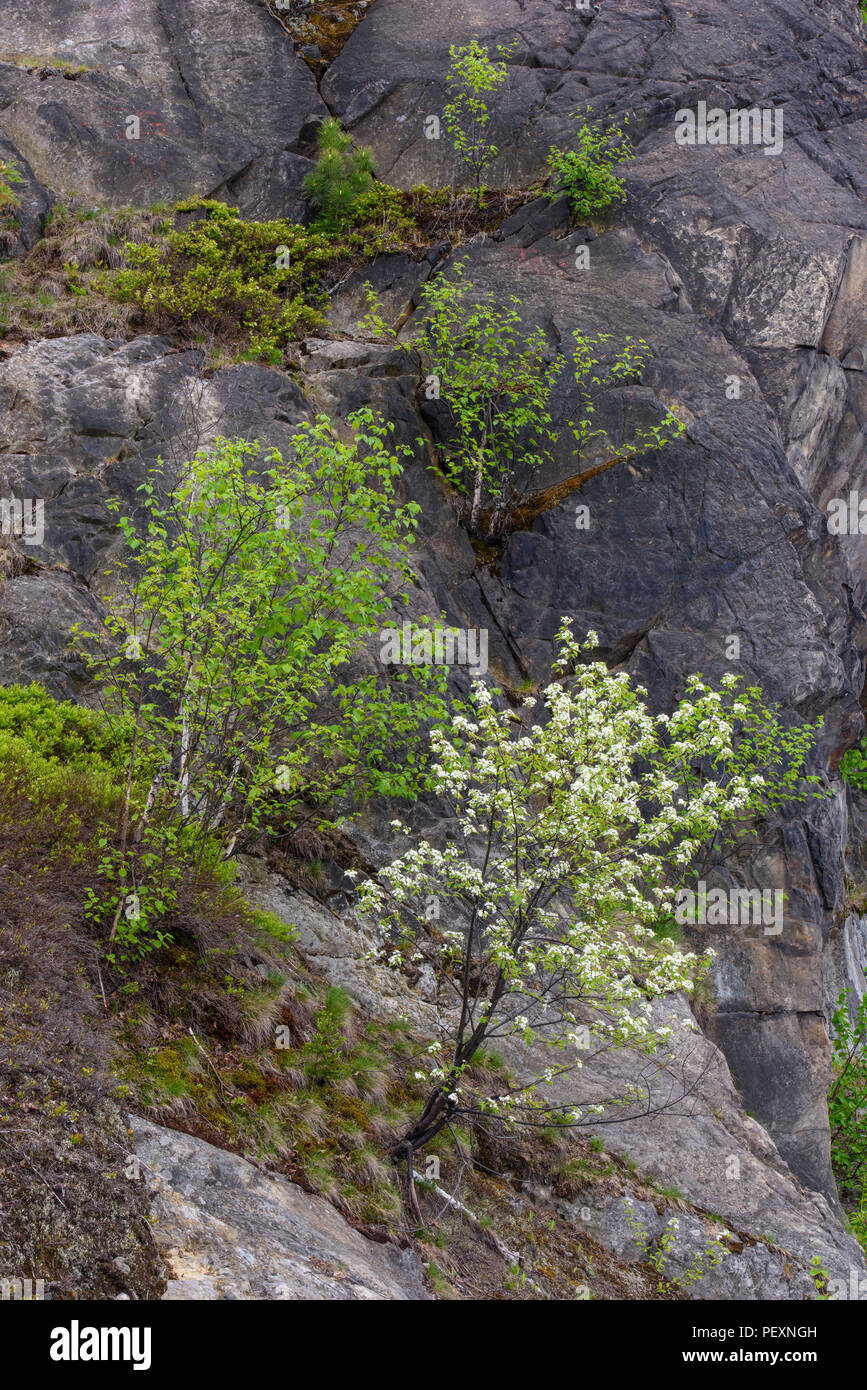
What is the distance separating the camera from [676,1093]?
39.7ft

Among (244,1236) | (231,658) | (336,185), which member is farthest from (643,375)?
(244,1236)

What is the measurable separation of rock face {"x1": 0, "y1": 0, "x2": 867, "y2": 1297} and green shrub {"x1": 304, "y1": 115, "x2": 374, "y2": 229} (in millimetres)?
606

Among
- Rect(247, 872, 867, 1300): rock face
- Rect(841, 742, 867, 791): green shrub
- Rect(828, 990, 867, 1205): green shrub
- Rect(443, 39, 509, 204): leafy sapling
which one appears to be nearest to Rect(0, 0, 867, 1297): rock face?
Rect(247, 872, 867, 1300): rock face

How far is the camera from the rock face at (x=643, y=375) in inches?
565

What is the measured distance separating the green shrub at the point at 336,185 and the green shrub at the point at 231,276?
3.49 feet

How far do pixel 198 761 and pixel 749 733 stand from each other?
10554mm

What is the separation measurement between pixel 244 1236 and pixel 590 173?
67.3 ft

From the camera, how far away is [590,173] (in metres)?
19.8

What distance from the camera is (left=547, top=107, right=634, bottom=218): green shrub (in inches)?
784

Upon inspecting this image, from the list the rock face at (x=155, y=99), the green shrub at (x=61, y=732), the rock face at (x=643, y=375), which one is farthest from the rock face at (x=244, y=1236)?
the rock face at (x=155, y=99)

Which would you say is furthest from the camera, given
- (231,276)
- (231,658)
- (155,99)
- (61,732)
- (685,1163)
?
(155,99)

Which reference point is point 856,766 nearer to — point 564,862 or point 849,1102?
point 849,1102

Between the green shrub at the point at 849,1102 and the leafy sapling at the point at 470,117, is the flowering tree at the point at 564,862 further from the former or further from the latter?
the leafy sapling at the point at 470,117
